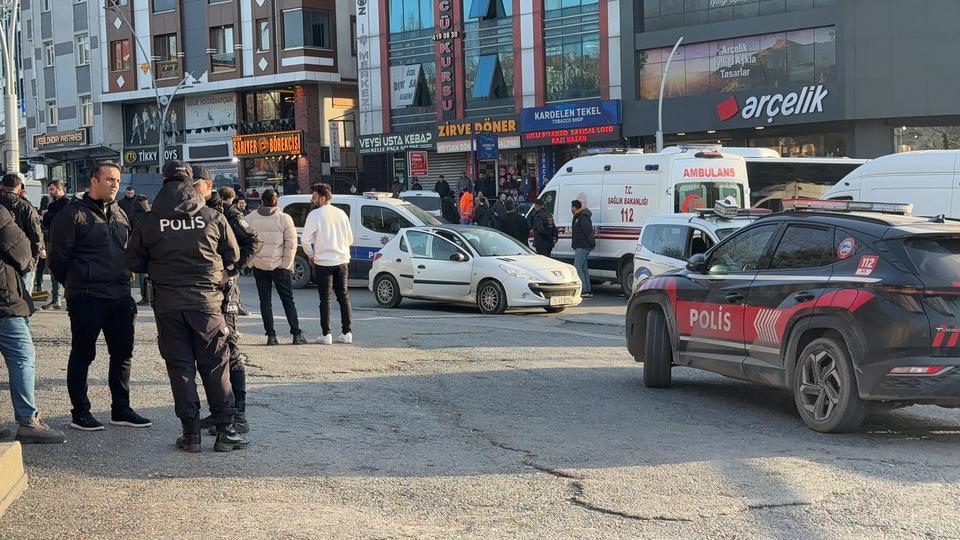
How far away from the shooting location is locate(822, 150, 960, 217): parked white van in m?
17.2

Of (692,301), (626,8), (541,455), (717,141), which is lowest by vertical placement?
(541,455)

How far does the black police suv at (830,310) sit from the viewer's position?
736 centimetres

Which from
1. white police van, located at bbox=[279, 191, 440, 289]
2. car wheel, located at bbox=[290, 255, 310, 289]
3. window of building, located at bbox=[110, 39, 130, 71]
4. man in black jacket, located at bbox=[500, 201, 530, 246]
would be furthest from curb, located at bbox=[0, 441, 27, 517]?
window of building, located at bbox=[110, 39, 130, 71]

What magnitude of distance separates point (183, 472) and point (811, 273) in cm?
452

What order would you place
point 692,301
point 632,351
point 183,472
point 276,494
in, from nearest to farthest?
point 276,494 → point 183,472 → point 692,301 → point 632,351

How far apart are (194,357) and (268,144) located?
46.0 m

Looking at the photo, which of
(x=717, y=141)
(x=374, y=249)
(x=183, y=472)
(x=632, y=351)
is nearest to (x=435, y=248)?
(x=374, y=249)

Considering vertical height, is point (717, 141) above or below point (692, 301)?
above

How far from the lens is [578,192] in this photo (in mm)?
21594

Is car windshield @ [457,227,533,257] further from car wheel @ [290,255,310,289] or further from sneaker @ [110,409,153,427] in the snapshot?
sneaker @ [110,409,153,427]

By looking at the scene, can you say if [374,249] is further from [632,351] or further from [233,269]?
[233,269]

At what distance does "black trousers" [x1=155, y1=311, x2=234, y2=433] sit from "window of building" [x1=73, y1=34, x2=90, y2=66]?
5625 cm

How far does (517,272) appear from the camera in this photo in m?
17.0

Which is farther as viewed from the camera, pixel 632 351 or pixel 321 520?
pixel 632 351
